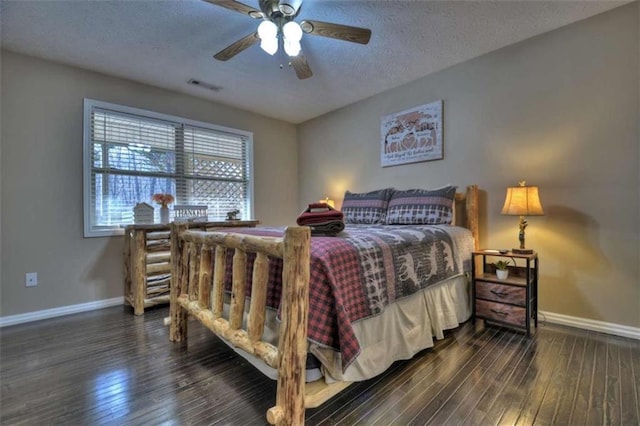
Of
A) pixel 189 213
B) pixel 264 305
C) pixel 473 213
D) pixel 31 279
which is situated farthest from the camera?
pixel 189 213

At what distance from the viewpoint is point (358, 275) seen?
4.97 feet

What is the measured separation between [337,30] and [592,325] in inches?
115

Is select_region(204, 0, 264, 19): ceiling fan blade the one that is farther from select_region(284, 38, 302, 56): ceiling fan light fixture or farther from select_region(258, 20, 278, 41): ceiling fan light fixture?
select_region(284, 38, 302, 56): ceiling fan light fixture

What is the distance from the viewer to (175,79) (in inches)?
127

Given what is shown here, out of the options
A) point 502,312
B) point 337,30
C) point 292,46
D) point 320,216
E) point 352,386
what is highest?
point 337,30

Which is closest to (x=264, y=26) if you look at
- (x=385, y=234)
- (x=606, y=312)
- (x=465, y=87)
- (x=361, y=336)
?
(x=385, y=234)

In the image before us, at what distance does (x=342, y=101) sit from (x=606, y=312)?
342 cm

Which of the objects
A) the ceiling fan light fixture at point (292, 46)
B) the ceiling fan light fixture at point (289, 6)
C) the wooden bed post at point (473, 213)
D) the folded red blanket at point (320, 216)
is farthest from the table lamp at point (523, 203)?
the ceiling fan light fixture at point (289, 6)

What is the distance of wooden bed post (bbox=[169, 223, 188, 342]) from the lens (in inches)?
83.5

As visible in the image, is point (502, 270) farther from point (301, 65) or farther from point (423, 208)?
point (301, 65)

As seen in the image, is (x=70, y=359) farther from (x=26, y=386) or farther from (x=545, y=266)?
(x=545, y=266)

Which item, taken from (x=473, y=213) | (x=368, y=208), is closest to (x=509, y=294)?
(x=473, y=213)

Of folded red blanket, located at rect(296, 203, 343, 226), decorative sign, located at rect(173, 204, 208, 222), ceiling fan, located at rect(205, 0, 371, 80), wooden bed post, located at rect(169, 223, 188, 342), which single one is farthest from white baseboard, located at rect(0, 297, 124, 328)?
ceiling fan, located at rect(205, 0, 371, 80)

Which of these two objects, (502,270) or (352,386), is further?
(502,270)
